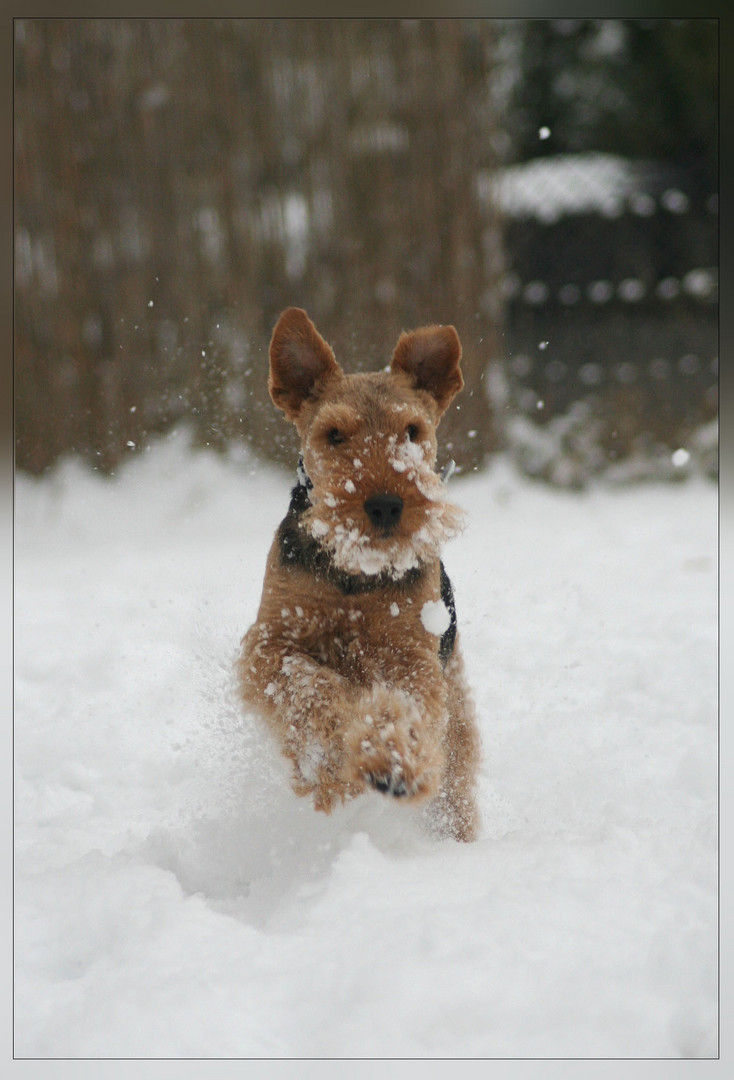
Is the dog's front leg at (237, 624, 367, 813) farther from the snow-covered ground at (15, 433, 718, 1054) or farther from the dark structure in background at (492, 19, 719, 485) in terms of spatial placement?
the dark structure in background at (492, 19, 719, 485)

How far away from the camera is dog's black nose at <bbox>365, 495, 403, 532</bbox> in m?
2.33

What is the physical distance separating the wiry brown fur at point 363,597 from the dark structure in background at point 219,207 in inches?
125

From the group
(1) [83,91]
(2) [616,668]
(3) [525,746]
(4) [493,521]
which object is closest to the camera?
(3) [525,746]

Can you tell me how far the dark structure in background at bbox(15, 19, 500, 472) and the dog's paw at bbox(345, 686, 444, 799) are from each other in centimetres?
387

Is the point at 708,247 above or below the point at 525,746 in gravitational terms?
above

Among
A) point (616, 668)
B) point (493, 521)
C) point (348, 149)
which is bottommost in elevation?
point (493, 521)

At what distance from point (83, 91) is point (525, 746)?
18.8 ft

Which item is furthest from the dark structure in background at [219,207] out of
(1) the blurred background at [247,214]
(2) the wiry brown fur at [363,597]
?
(2) the wiry brown fur at [363,597]

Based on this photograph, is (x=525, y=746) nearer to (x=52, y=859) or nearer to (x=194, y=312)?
(x=52, y=859)

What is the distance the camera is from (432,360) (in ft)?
9.70

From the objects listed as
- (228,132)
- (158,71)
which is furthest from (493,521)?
(158,71)

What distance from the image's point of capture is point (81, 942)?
184 centimetres

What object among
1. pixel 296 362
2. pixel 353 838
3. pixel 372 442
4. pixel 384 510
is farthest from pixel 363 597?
pixel 296 362

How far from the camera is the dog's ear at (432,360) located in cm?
292
